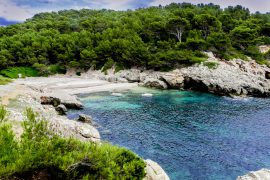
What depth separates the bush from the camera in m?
9.89

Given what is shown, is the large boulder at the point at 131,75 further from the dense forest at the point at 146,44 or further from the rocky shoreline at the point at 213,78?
the dense forest at the point at 146,44

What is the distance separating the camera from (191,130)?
30.3 m

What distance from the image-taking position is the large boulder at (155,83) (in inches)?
2286

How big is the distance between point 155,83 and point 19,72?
39.4 m

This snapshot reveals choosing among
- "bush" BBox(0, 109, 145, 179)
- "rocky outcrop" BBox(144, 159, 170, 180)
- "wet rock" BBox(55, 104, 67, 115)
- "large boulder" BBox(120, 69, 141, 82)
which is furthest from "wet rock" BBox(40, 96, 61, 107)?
"large boulder" BBox(120, 69, 141, 82)

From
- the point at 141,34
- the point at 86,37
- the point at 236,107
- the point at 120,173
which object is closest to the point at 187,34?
the point at 141,34

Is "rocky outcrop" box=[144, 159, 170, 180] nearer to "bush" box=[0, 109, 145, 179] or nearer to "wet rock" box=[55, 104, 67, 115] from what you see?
"bush" box=[0, 109, 145, 179]

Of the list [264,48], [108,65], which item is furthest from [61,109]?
[264,48]

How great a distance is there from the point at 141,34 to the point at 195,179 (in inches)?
2557

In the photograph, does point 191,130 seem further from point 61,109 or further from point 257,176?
point 61,109

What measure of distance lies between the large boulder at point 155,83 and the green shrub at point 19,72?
1326 inches

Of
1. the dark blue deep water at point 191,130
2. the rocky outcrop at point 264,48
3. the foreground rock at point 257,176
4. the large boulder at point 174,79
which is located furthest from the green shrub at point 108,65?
the foreground rock at point 257,176

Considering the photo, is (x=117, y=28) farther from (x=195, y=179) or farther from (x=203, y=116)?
(x=195, y=179)

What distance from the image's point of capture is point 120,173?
11.6 m
